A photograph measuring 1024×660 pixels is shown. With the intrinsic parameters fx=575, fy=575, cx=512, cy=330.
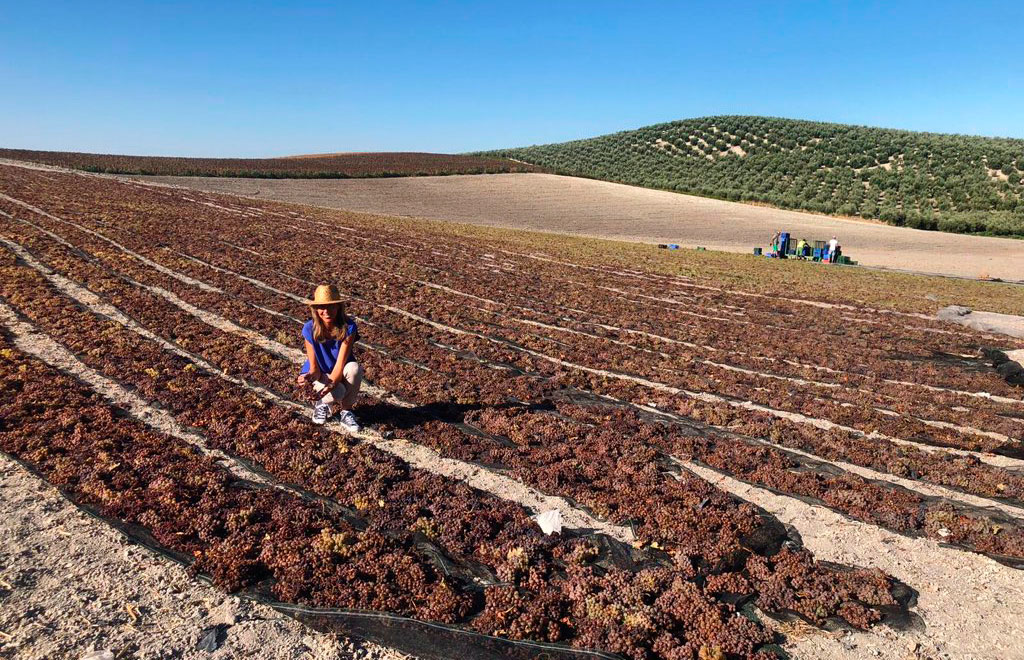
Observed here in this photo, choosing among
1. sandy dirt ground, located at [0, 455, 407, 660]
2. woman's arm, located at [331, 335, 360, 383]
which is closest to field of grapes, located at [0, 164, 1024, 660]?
sandy dirt ground, located at [0, 455, 407, 660]

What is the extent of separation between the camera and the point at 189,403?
8.67 m

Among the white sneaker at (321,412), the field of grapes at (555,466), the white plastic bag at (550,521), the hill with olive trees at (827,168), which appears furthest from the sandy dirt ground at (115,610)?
the hill with olive trees at (827,168)

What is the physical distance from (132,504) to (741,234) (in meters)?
49.7

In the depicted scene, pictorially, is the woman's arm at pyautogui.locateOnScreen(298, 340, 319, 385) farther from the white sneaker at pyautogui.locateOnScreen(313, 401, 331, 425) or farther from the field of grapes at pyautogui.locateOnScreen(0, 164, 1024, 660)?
the field of grapes at pyautogui.locateOnScreen(0, 164, 1024, 660)

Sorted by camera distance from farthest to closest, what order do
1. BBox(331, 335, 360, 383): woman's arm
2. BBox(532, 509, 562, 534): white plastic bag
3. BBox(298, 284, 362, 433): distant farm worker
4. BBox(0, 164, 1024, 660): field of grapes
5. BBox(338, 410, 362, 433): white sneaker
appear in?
1. BBox(338, 410, 362, 433): white sneaker
2. BBox(331, 335, 360, 383): woman's arm
3. BBox(298, 284, 362, 433): distant farm worker
4. BBox(532, 509, 562, 534): white plastic bag
5. BBox(0, 164, 1024, 660): field of grapes

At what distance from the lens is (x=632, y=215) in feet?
188

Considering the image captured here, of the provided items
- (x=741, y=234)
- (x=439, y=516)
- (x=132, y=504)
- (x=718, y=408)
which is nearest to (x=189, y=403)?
(x=132, y=504)

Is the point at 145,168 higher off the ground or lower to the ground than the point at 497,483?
higher

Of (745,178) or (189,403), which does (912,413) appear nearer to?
(189,403)

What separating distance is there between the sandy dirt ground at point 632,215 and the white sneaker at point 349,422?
1471 inches

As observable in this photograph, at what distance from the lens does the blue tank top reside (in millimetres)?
7957

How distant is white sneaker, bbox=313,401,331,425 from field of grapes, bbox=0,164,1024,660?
0.95 ft

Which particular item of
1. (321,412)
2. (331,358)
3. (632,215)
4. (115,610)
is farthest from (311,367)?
(632,215)

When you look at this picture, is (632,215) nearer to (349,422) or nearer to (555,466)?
(349,422)
